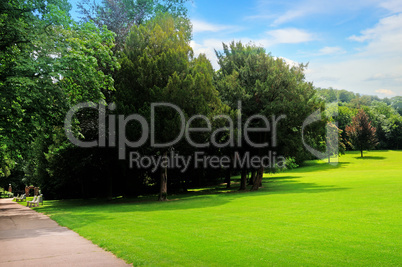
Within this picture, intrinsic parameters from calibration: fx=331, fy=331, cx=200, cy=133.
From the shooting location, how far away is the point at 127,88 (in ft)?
81.9

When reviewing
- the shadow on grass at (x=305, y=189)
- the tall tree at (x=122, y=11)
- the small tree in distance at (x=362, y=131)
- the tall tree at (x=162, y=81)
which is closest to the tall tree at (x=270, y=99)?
the shadow on grass at (x=305, y=189)

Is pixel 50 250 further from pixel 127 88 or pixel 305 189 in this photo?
pixel 305 189

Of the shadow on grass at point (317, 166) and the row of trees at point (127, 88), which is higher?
the row of trees at point (127, 88)

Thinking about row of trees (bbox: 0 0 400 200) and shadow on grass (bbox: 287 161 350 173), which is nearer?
row of trees (bbox: 0 0 400 200)

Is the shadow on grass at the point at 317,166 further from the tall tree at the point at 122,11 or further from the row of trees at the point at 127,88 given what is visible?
the tall tree at the point at 122,11

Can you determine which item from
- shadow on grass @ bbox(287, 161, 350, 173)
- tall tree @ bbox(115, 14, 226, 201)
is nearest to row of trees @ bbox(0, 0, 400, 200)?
tall tree @ bbox(115, 14, 226, 201)

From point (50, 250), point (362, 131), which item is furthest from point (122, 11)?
point (362, 131)

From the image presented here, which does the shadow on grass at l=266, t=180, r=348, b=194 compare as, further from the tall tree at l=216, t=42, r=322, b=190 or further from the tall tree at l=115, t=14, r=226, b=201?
the tall tree at l=115, t=14, r=226, b=201

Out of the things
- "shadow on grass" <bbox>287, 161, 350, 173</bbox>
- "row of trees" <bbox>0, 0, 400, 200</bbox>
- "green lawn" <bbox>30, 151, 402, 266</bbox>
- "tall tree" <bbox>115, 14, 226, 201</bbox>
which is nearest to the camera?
"green lawn" <bbox>30, 151, 402, 266</bbox>

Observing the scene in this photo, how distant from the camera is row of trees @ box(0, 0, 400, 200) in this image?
16984 millimetres

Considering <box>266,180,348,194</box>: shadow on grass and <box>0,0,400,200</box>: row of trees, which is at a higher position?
<box>0,0,400,200</box>: row of trees

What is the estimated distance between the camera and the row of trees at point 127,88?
55.7ft

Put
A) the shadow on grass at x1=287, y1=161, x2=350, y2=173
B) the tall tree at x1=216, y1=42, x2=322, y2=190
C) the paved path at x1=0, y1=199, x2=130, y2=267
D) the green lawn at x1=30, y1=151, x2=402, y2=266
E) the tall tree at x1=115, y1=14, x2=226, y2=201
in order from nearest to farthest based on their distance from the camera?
the green lawn at x1=30, y1=151, x2=402, y2=266
the paved path at x1=0, y1=199, x2=130, y2=267
the tall tree at x1=115, y1=14, x2=226, y2=201
the tall tree at x1=216, y1=42, x2=322, y2=190
the shadow on grass at x1=287, y1=161, x2=350, y2=173

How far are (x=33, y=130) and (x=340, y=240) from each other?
55.0ft
